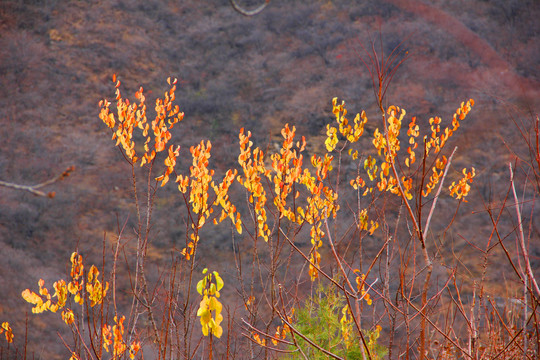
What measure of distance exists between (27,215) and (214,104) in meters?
4.68

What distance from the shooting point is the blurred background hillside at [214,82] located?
8.91 meters

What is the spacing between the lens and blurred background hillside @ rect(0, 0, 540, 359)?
8.91m

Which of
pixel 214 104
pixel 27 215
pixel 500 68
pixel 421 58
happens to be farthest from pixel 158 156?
pixel 500 68

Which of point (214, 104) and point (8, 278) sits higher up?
point (214, 104)

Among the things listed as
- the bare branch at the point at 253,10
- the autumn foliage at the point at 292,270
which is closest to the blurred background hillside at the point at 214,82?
the bare branch at the point at 253,10

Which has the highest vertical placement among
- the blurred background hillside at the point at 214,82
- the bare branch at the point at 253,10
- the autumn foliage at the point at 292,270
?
the bare branch at the point at 253,10

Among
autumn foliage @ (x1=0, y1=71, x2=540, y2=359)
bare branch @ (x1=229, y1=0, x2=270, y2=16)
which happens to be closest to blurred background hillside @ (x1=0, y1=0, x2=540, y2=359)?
bare branch @ (x1=229, y1=0, x2=270, y2=16)

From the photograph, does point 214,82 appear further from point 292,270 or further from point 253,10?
point 292,270

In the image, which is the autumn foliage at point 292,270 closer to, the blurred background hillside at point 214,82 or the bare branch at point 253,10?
the blurred background hillside at point 214,82

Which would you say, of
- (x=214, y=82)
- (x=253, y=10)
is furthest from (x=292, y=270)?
(x=253, y=10)

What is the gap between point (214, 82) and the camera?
11.3 m

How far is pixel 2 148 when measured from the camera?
9.68 meters

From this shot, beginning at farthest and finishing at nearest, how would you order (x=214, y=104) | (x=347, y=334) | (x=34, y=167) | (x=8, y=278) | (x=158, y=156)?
(x=214, y=104), (x=158, y=156), (x=34, y=167), (x=8, y=278), (x=347, y=334)

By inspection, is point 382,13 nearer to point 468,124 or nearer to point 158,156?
point 468,124
